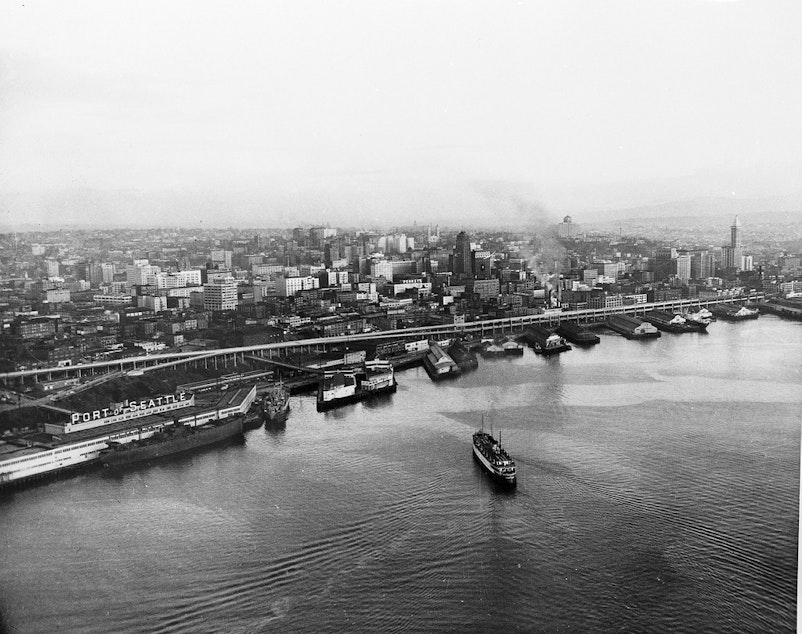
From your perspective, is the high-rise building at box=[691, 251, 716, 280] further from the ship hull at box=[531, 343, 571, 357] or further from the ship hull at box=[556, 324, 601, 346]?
the ship hull at box=[531, 343, 571, 357]

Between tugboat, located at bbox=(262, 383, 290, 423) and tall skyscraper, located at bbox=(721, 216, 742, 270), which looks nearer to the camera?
tall skyscraper, located at bbox=(721, 216, 742, 270)

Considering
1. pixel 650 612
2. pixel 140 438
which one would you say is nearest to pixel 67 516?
pixel 140 438

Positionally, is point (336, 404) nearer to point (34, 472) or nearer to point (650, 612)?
point (34, 472)

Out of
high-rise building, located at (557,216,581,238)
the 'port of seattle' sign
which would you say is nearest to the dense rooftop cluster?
high-rise building, located at (557,216,581,238)

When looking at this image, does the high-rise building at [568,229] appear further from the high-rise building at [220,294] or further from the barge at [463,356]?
the high-rise building at [220,294]

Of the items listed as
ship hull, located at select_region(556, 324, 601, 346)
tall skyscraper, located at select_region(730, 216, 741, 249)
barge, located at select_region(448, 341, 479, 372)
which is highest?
tall skyscraper, located at select_region(730, 216, 741, 249)

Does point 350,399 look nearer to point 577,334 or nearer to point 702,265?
point 577,334

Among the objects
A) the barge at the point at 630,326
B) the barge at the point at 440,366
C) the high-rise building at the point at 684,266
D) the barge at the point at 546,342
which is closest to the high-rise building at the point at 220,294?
the barge at the point at 440,366

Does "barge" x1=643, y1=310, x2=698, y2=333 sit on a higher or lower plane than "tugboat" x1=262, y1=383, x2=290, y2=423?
higher
